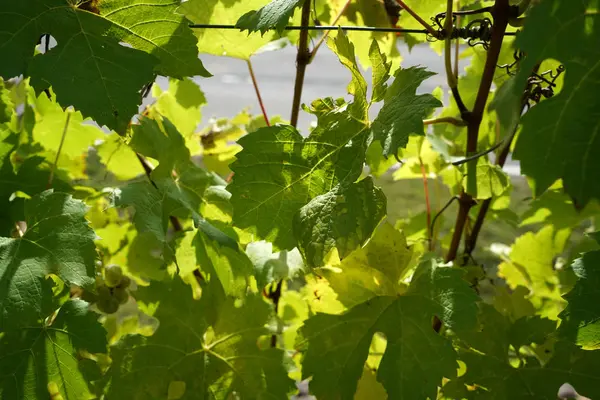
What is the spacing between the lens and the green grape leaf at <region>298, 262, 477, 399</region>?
0.66m

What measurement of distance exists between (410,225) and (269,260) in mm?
430

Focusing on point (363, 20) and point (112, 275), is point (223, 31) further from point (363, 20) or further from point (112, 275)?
point (112, 275)

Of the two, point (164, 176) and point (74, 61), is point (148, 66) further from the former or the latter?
point (164, 176)

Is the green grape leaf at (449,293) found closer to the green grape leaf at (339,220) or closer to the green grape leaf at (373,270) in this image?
the green grape leaf at (373,270)

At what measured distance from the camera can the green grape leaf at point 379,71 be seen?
2.00 ft

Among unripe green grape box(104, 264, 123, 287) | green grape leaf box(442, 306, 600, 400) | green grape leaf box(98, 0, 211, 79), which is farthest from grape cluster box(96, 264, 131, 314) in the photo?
green grape leaf box(442, 306, 600, 400)

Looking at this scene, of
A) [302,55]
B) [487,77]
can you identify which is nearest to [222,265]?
[302,55]

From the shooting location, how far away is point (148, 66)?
2.03 feet

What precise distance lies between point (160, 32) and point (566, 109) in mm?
389

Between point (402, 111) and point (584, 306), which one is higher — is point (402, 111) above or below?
above

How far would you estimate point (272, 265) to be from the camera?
0.77 meters

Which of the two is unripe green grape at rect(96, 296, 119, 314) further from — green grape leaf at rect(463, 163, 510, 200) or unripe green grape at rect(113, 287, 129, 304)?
green grape leaf at rect(463, 163, 510, 200)

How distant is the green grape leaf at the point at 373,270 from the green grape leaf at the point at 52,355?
0.90 ft

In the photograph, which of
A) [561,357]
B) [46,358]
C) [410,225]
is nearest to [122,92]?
[46,358]
